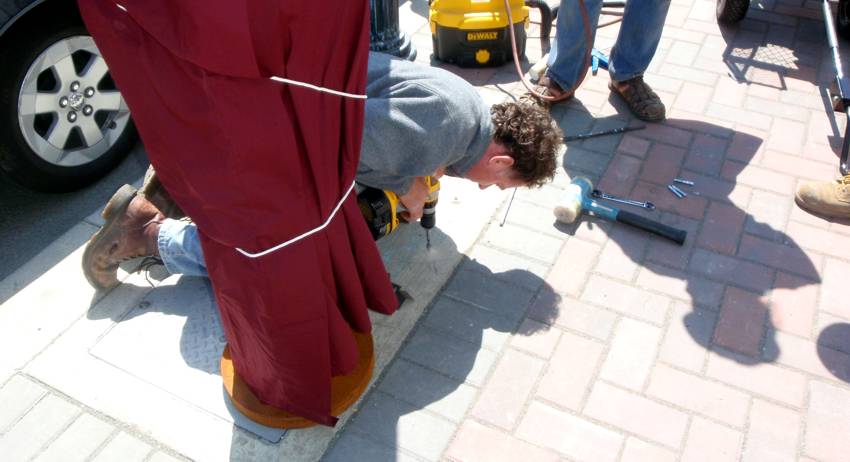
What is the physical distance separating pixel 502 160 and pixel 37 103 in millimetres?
2060

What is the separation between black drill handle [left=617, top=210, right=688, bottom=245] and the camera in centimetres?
312

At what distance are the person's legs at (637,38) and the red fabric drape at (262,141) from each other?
2.32 metres

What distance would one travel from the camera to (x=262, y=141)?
1657 millimetres

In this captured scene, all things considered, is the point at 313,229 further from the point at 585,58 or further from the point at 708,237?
the point at 585,58

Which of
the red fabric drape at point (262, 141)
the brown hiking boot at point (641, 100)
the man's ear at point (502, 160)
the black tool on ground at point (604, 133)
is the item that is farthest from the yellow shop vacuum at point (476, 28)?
the red fabric drape at point (262, 141)

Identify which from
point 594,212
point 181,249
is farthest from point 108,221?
point 594,212

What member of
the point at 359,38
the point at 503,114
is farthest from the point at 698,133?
the point at 359,38

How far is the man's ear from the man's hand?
0.27m

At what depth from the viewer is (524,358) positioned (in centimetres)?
267

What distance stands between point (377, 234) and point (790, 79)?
2951 millimetres

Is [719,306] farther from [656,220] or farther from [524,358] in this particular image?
[524,358]

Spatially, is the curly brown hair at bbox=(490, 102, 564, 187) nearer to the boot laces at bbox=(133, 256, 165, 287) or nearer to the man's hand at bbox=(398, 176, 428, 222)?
the man's hand at bbox=(398, 176, 428, 222)

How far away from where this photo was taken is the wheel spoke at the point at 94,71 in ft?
10.6

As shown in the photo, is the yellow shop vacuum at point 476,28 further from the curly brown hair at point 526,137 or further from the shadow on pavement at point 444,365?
the shadow on pavement at point 444,365
